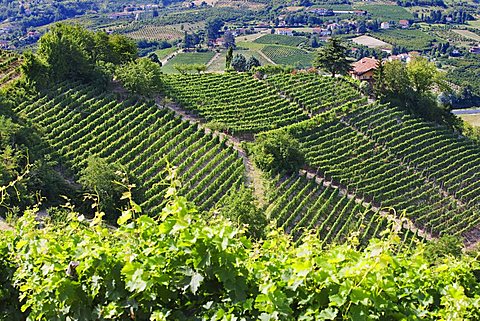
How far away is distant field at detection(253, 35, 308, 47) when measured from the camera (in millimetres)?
100762

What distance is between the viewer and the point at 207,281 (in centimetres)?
532

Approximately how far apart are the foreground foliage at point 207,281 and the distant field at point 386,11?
133 meters

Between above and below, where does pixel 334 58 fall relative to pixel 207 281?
below

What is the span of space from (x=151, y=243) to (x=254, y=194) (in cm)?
2162

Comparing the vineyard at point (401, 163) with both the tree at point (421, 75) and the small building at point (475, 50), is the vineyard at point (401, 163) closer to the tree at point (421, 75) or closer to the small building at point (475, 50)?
the tree at point (421, 75)

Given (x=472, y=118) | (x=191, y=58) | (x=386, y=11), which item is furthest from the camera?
(x=386, y=11)

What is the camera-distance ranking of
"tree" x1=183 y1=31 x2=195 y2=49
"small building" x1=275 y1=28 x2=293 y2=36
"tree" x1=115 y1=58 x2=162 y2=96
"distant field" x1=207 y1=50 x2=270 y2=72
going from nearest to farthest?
"tree" x1=115 y1=58 x2=162 y2=96 → "distant field" x1=207 y1=50 x2=270 y2=72 → "tree" x1=183 y1=31 x2=195 y2=49 → "small building" x1=275 y1=28 x2=293 y2=36

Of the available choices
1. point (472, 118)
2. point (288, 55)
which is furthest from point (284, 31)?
point (472, 118)

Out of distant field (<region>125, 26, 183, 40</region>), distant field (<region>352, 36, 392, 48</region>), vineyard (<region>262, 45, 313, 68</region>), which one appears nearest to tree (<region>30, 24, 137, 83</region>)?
vineyard (<region>262, 45, 313, 68</region>)

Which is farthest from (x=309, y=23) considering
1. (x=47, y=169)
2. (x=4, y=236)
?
(x=4, y=236)

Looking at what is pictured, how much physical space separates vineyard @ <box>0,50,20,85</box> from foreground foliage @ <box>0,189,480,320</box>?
30.4 m

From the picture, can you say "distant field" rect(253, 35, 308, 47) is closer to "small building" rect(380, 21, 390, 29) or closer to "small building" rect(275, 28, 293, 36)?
"small building" rect(275, 28, 293, 36)

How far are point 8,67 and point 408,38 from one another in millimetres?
94965

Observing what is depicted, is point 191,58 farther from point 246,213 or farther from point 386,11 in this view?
point 386,11
